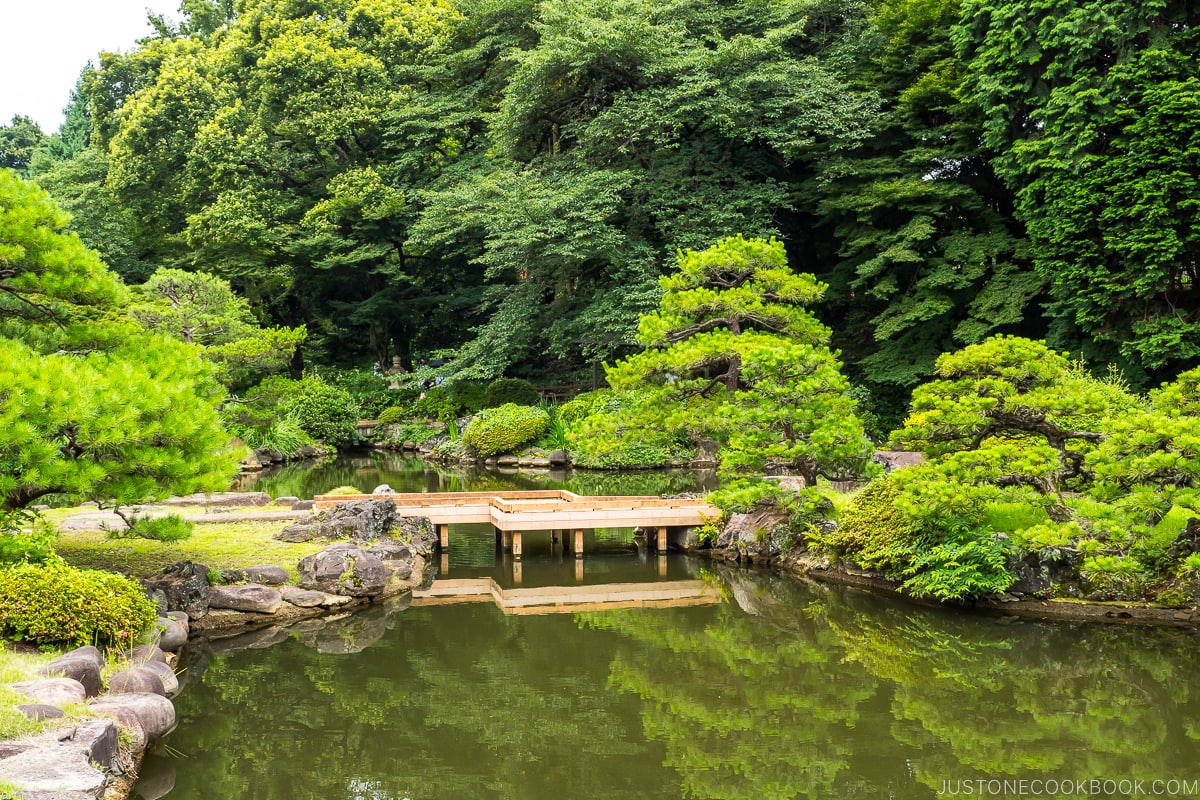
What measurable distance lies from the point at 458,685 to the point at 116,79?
1313 inches

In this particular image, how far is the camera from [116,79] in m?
32.9

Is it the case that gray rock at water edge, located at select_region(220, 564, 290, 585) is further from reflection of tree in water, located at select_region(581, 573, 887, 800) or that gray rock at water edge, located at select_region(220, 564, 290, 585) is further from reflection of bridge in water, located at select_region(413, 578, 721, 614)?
reflection of tree in water, located at select_region(581, 573, 887, 800)

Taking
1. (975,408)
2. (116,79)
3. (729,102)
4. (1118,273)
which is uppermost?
(116,79)

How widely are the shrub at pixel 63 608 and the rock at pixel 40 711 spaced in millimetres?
1485

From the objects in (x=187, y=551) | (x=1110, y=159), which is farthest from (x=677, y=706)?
(x=1110, y=159)

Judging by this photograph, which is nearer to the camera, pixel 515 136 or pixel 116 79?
pixel 515 136

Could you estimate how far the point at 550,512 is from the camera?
1181cm

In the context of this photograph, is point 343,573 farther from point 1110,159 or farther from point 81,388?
point 1110,159

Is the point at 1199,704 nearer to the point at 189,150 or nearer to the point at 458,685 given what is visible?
the point at 458,685

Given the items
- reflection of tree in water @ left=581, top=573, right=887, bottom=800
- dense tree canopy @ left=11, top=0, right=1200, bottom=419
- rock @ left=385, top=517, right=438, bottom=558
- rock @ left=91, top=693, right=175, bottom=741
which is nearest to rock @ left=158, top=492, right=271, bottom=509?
rock @ left=385, top=517, right=438, bottom=558

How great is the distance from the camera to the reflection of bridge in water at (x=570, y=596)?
32.1ft

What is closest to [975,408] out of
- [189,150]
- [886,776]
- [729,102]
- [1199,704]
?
[1199,704]

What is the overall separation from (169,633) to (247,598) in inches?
50.2

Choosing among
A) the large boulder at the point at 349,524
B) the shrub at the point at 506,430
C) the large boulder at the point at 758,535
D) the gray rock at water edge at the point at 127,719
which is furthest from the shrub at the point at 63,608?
the shrub at the point at 506,430
